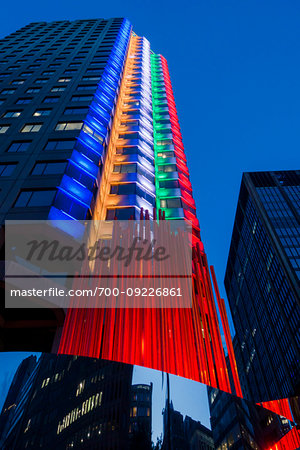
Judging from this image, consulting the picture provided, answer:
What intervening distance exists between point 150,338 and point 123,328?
0.93 meters

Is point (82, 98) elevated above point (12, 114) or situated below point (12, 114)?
above

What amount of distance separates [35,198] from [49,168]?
2968mm

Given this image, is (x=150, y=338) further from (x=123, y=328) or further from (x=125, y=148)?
(x=125, y=148)

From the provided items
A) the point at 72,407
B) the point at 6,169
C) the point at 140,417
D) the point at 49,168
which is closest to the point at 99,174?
the point at 49,168

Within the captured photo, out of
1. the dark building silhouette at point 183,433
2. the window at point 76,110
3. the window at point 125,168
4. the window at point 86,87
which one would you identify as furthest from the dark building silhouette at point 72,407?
the window at point 86,87

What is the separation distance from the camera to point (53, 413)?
7.39 m

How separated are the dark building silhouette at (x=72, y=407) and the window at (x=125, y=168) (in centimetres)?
2017

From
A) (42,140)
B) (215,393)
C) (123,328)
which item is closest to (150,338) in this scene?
(123,328)

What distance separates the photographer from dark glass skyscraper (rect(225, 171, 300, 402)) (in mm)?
56188

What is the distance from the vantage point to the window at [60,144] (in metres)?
21.5

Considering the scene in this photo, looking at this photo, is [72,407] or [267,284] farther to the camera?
[267,284]

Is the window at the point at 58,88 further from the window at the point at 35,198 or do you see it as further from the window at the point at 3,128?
the window at the point at 35,198

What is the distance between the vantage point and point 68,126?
24.0m

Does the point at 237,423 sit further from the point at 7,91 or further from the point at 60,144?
the point at 7,91
